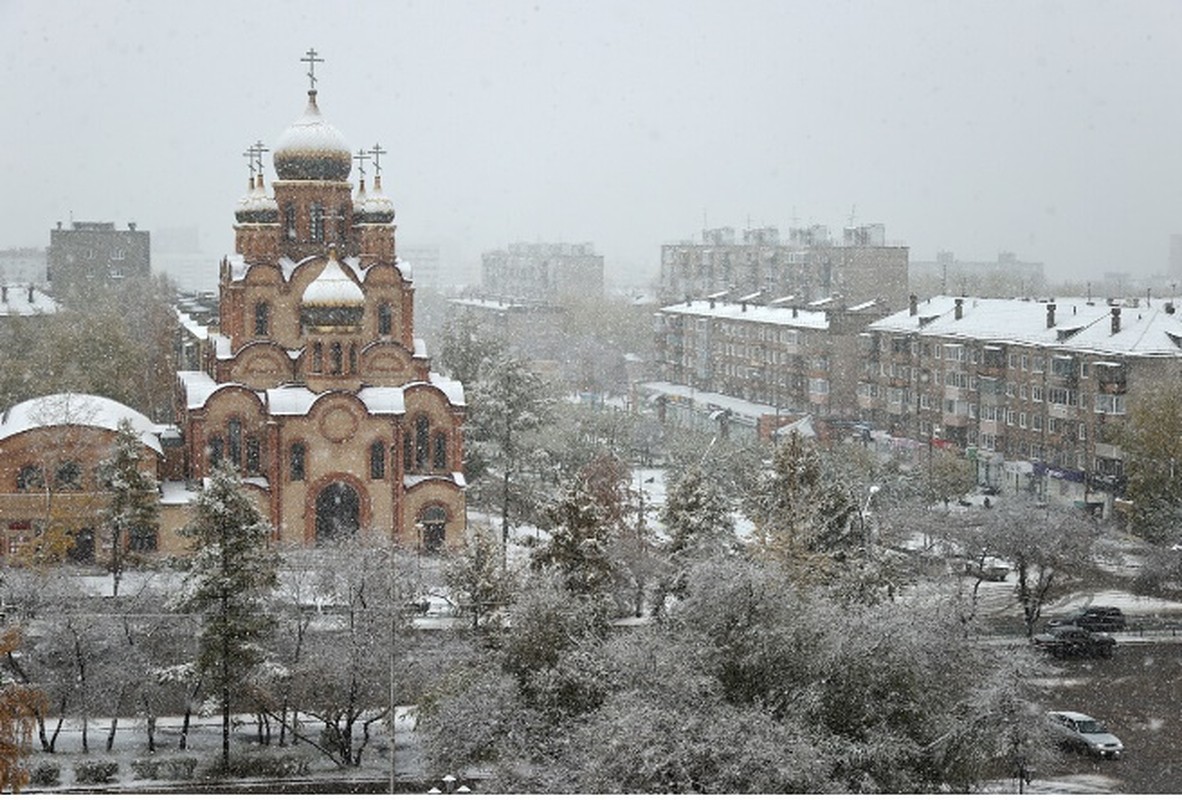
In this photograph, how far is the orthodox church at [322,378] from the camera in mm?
24859

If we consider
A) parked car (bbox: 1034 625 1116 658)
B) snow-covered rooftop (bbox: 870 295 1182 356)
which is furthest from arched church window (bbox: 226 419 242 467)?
Result: snow-covered rooftop (bbox: 870 295 1182 356)

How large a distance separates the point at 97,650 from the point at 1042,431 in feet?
67.9

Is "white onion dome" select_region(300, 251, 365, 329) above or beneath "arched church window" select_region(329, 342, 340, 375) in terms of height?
above

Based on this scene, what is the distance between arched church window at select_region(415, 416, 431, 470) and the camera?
25.9 m

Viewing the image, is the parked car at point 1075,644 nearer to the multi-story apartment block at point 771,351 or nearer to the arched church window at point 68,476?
the arched church window at point 68,476

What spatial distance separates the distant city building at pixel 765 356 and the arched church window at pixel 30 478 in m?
17.3

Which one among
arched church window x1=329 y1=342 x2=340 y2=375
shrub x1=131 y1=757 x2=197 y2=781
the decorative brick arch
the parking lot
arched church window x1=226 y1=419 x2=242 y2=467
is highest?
arched church window x1=329 y1=342 x2=340 y2=375

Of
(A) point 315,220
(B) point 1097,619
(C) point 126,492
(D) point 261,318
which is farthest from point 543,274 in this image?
(B) point 1097,619

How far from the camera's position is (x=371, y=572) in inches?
728

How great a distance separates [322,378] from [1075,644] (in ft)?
41.9

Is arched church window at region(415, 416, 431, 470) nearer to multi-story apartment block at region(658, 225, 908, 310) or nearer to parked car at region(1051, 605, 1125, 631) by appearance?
parked car at region(1051, 605, 1125, 631)

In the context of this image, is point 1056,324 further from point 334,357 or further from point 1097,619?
point 334,357

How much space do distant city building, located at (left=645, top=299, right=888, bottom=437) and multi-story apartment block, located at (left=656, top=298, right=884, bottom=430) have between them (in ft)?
0.08

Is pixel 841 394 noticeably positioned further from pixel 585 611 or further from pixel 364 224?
pixel 585 611
